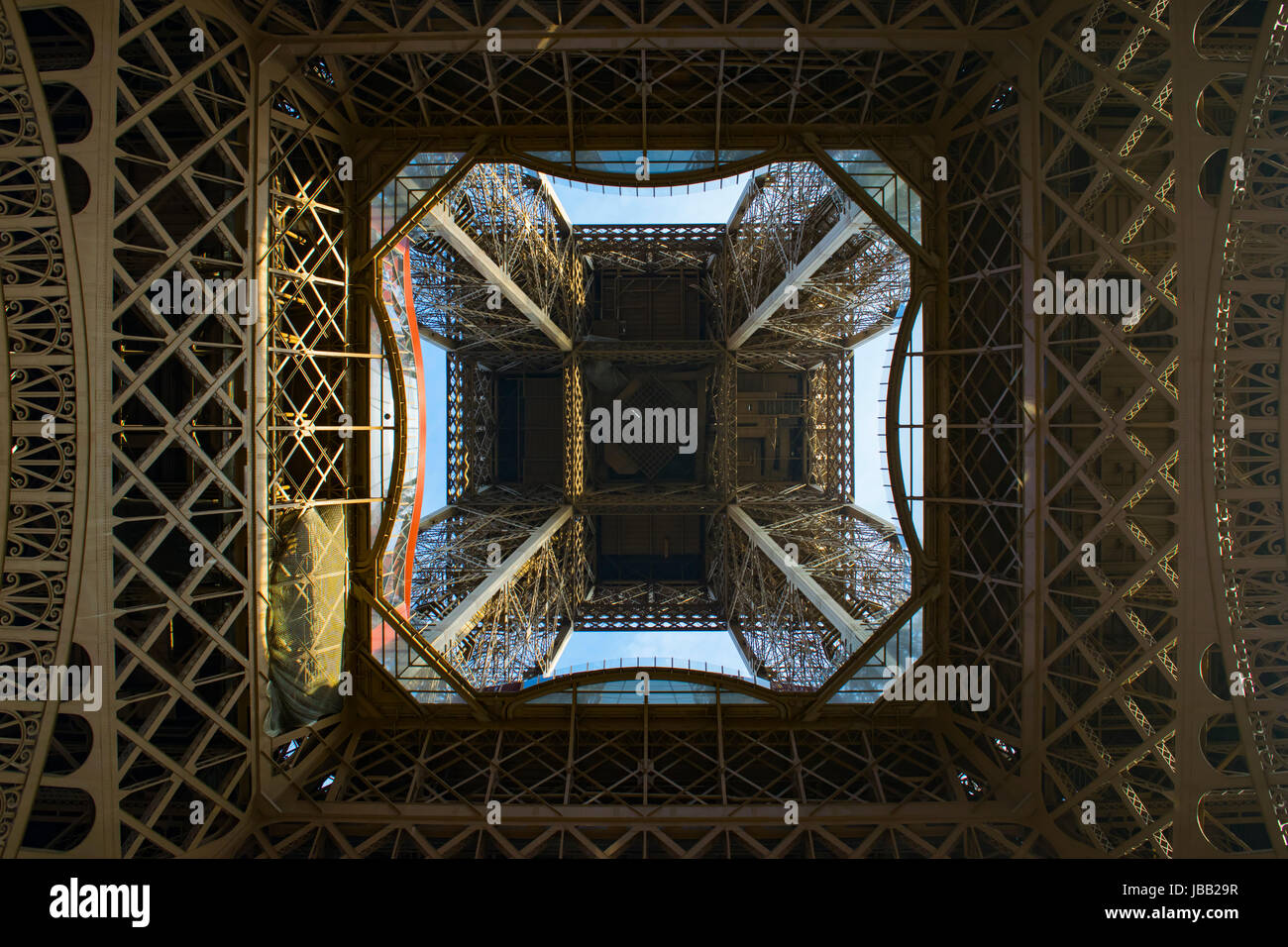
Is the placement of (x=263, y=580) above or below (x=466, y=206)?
below

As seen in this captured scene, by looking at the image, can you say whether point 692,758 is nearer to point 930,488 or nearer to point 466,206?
point 930,488

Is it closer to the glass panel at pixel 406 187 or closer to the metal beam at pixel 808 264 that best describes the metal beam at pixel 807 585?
the metal beam at pixel 808 264

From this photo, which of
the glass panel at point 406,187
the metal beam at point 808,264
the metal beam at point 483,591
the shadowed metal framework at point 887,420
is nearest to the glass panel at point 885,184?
the shadowed metal framework at point 887,420

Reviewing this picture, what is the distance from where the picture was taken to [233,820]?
11336mm

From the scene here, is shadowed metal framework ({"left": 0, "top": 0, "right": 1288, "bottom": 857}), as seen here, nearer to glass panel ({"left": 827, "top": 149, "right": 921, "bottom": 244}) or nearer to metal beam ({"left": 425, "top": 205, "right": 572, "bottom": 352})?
glass panel ({"left": 827, "top": 149, "right": 921, "bottom": 244})

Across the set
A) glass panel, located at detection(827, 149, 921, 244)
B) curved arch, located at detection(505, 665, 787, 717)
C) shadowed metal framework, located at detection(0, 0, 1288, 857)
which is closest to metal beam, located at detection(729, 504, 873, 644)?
shadowed metal framework, located at detection(0, 0, 1288, 857)

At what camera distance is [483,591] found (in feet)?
56.7

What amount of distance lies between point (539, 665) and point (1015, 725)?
1556 centimetres

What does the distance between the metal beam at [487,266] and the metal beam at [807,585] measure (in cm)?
1053

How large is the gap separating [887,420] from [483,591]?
11.8m

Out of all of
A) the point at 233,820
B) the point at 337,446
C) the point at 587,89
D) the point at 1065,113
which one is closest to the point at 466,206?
the point at 587,89

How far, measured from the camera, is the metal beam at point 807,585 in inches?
617

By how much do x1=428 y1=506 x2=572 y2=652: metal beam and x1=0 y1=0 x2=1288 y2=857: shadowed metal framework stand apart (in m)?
0.88
